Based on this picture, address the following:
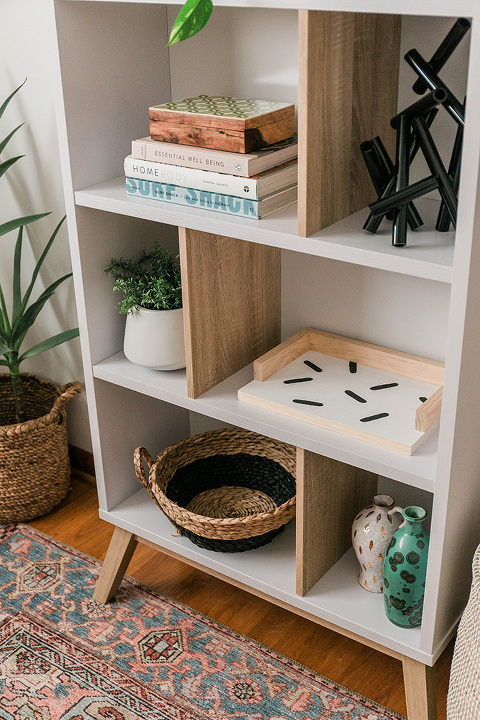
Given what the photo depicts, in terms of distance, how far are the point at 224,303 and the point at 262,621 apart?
0.70 metres

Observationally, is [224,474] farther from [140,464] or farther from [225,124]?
[225,124]

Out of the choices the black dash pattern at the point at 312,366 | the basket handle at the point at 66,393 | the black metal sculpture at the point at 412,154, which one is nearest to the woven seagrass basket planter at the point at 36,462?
the basket handle at the point at 66,393

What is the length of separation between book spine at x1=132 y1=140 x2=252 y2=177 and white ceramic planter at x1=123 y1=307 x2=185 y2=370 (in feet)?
0.97

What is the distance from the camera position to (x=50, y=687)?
1568 millimetres

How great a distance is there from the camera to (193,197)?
1.33m

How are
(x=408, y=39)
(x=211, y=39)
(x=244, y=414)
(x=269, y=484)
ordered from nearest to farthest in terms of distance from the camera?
(x=408, y=39)
(x=244, y=414)
(x=211, y=39)
(x=269, y=484)

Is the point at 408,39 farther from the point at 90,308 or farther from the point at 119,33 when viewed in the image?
the point at 90,308

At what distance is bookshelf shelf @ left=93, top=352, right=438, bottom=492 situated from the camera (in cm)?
124

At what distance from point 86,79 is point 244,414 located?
0.66 metres

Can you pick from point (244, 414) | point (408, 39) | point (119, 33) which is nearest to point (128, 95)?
point (119, 33)

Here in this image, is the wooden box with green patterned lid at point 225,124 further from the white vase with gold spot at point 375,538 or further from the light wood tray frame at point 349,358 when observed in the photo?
the white vase with gold spot at point 375,538

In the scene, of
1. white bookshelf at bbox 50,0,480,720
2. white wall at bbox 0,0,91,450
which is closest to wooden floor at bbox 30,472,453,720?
white bookshelf at bbox 50,0,480,720

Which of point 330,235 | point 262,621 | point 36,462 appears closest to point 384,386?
point 330,235

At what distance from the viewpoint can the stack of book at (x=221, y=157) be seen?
49.6 inches
